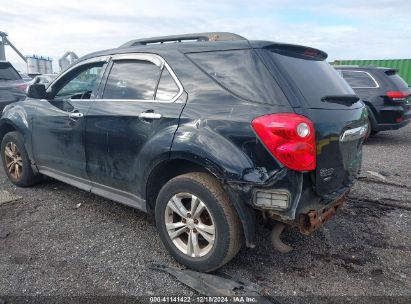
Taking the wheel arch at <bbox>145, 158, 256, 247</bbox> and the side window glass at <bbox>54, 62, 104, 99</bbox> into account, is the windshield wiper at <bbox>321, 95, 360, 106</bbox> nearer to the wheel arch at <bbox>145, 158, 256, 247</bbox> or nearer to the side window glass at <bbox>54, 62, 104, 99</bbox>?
the wheel arch at <bbox>145, 158, 256, 247</bbox>

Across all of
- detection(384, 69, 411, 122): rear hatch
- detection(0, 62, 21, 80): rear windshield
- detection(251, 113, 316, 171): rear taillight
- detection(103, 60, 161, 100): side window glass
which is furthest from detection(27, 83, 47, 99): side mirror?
detection(384, 69, 411, 122): rear hatch

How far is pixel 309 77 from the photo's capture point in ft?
9.28

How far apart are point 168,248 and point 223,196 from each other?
2.52 feet

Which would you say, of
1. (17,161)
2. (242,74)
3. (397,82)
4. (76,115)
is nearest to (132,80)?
(76,115)

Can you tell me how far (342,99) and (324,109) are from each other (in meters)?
0.40

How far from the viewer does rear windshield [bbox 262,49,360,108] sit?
2.64m

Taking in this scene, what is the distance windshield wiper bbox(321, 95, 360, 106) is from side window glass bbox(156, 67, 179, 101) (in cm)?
119

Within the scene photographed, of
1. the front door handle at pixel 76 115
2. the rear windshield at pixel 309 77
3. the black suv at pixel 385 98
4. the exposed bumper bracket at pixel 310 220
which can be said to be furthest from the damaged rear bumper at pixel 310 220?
the black suv at pixel 385 98

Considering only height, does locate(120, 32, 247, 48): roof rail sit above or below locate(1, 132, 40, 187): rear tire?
above

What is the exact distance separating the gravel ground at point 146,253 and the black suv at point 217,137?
1.14 ft

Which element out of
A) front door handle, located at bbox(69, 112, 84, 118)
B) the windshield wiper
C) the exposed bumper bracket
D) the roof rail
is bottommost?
the exposed bumper bracket

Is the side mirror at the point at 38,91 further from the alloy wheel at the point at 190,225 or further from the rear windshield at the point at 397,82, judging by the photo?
the rear windshield at the point at 397,82

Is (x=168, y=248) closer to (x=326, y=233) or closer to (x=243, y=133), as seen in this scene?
(x=243, y=133)

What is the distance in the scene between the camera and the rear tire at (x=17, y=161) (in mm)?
4566
